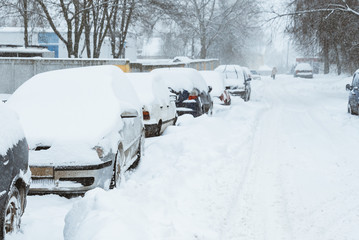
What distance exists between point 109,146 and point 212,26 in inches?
1960

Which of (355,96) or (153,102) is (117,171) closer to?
(153,102)

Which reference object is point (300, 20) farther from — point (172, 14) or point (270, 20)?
point (172, 14)

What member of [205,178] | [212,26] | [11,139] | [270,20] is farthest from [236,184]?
[212,26]

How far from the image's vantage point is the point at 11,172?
454 cm

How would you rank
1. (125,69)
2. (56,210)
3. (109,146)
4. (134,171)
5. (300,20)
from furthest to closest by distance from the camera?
(300,20), (125,69), (134,171), (109,146), (56,210)

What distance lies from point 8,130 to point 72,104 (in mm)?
2463

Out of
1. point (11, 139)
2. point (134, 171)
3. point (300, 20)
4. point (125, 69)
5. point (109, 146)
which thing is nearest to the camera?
point (11, 139)

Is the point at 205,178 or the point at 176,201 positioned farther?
the point at 205,178

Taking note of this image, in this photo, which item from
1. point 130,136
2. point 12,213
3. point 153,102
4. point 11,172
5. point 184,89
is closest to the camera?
point 11,172

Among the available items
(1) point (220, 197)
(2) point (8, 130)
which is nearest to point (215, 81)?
(1) point (220, 197)

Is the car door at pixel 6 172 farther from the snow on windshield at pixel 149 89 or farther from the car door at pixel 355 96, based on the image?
the car door at pixel 355 96

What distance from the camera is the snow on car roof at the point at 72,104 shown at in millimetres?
6332

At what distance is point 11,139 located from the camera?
4.61 meters

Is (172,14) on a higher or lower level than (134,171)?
higher
